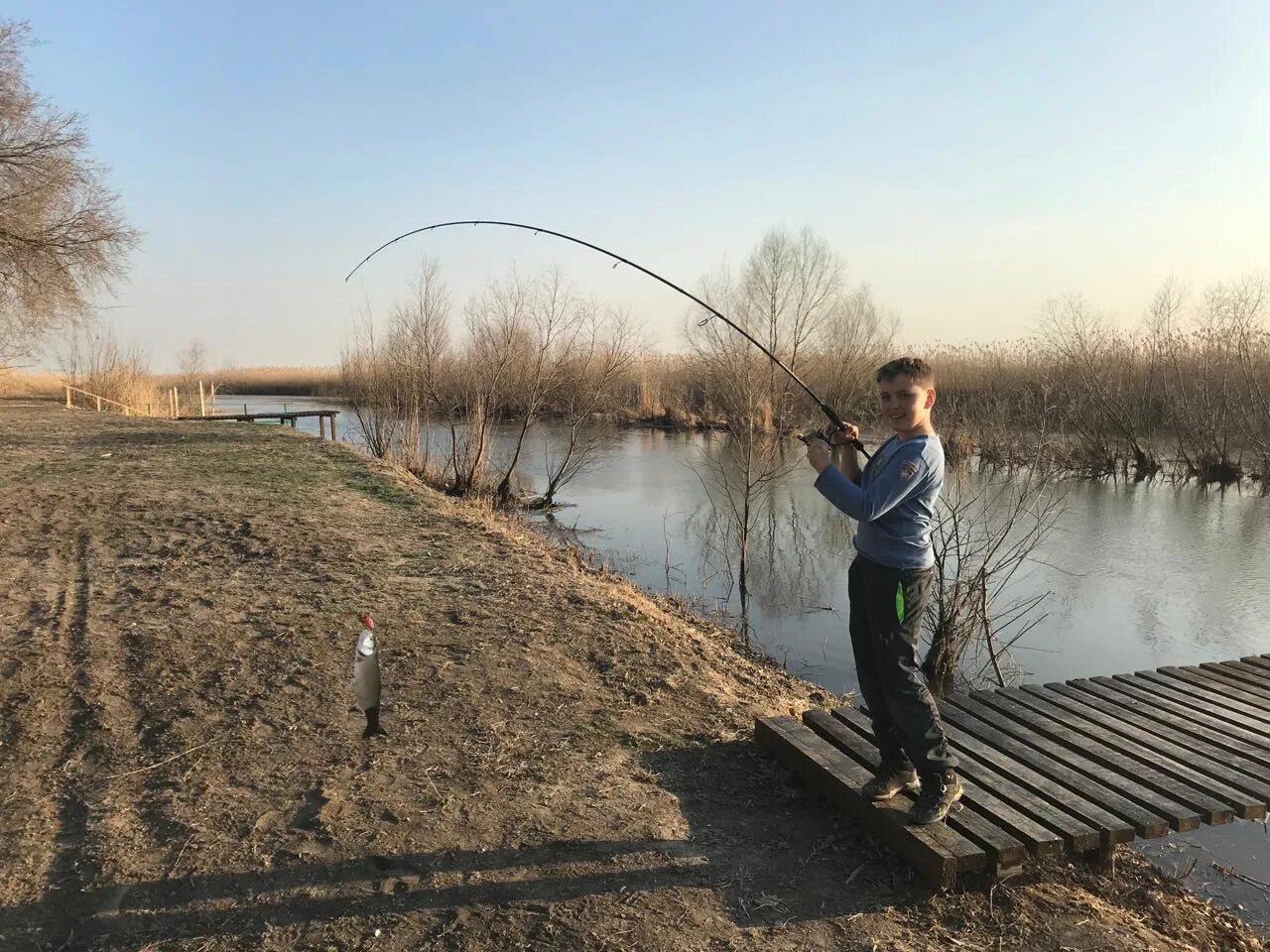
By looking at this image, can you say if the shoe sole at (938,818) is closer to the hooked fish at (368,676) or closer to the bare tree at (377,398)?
the hooked fish at (368,676)

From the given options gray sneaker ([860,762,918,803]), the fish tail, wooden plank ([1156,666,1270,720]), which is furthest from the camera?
wooden plank ([1156,666,1270,720])

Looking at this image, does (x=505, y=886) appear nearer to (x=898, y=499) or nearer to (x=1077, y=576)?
(x=898, y=499)

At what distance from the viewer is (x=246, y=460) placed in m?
14.3

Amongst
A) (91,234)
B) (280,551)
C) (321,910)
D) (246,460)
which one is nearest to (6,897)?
(321,910)

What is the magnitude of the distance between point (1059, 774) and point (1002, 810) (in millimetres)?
708

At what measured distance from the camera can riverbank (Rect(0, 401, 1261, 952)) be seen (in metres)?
2.81

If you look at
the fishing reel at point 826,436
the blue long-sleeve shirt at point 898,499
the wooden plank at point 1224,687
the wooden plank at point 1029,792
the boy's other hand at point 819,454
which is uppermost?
the fishing reel at point 826,436

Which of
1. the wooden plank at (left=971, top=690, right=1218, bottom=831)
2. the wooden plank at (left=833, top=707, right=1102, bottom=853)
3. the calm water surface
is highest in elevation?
the wooden plank at (left=833, top=707, right=1102, bottom=853)

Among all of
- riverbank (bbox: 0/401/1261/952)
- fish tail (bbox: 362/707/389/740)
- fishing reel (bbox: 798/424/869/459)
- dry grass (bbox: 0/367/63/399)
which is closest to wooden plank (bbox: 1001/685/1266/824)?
riverbank (bbox: 0/401/1261/952)

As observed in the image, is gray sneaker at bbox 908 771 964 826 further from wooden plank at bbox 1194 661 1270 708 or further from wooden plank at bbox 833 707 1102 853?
wooden plank at bbox 1194 661 1270 708

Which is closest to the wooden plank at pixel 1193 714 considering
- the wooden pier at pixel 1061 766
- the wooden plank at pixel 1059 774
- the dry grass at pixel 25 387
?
the wooden pier at pixel 1061 766

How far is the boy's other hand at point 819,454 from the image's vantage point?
122 inches

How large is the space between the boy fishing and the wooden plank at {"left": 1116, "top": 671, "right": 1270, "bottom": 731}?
295cm

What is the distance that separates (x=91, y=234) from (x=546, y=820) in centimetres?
2437
